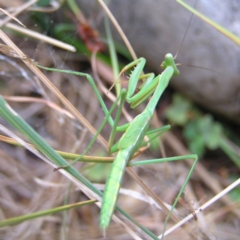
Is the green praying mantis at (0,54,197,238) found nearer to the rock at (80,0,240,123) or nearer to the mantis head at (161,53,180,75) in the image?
the mantis head at (161,53,180,75)

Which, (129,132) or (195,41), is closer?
(129,132)

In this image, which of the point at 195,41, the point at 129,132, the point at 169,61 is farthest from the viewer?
the point at 195,41

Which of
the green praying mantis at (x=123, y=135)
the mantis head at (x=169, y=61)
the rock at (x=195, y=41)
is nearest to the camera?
the green praying mantis at (x=123, y=135)

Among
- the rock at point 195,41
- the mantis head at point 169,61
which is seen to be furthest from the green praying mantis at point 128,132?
the rock at point 195,41

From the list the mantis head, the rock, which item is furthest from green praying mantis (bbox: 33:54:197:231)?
the rock

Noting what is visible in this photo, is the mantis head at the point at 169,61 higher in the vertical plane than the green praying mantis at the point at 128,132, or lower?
higher

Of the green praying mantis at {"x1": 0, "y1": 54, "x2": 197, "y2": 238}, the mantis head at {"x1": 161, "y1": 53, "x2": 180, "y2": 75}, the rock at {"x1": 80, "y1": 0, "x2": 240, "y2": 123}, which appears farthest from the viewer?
the rock at {"x1": 80, "y1": 0, "x2": 240, "y2": 123}

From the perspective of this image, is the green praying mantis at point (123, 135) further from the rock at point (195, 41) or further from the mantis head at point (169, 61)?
the rock at point (195, 41)

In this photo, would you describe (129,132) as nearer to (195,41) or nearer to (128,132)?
(128,132)

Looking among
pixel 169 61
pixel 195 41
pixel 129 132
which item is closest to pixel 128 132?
pixel 129 132
